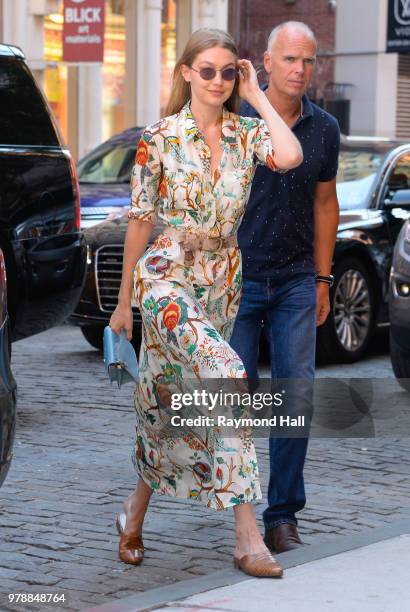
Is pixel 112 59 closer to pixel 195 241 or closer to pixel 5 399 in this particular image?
pixel 195 241

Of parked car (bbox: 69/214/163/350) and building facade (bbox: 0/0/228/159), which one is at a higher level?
building facade (bbox: 0/0/228/159)

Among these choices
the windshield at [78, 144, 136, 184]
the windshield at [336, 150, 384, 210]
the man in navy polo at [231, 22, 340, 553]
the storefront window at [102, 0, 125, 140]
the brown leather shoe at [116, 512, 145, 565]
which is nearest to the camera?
the brown leather shoe at [116, 512, 145, 565]

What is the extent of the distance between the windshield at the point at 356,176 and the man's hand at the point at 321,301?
229 inches

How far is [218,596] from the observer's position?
488cm

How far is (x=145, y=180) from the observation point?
17.3 feet

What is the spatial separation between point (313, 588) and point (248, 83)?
68.9 inches

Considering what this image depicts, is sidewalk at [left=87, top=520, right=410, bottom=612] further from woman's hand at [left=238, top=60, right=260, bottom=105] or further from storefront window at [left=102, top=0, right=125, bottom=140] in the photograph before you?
storefront window at [left=102, top=0, right=125, bottom=140]

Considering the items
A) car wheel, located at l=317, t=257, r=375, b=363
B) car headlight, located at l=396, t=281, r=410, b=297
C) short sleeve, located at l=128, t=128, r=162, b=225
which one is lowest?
car wheel, located at l=317, t=257, r=375, b=363

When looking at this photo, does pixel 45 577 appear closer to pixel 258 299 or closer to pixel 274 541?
pixel 274 541

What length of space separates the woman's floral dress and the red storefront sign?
50.9 ft

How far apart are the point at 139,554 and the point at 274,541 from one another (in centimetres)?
53

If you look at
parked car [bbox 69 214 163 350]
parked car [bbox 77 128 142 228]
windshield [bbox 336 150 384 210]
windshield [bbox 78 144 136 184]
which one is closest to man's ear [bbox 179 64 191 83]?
parked car [bbox 69 214 163 350]

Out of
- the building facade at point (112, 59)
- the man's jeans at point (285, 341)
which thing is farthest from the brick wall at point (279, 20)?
the man's jeans at point (285, 341)

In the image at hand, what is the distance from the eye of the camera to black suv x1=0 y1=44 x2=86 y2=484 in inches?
320
